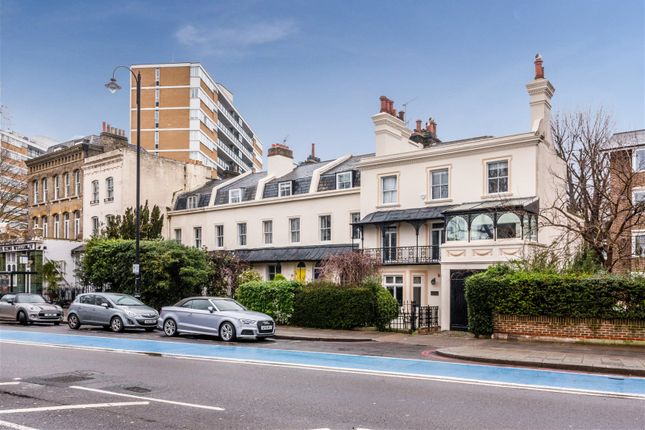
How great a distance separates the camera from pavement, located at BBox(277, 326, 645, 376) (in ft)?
45.0

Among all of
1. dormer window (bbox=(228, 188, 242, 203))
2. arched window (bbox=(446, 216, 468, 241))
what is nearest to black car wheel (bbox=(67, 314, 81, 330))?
arched window (bbox=(446, 216, 468, 241))

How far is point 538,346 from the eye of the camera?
57.8 feet

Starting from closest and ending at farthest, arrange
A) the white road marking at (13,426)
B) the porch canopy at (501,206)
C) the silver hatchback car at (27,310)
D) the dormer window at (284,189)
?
1. the white road marking at (13,426)
2. the porch canopy at (501,206)
3. the silver hatchback car at (27,310)
4. the dormer window at (284,189)

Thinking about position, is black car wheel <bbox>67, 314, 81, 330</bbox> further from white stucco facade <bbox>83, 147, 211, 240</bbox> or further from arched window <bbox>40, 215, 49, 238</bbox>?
arched window <bbox>40, 215, 49, 238</bbox>

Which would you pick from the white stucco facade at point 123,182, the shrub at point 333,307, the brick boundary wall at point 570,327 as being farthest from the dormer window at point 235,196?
the brick boundary wall at point 570,327

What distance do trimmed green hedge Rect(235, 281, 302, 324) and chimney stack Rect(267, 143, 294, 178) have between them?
51.6 ft

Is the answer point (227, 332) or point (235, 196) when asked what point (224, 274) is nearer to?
point (235, 196)

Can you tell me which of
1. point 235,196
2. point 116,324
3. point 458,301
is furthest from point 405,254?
point 235,196

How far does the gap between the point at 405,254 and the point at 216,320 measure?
44.2 ft

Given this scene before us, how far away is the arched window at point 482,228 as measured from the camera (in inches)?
1016

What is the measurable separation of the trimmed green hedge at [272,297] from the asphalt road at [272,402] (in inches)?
481

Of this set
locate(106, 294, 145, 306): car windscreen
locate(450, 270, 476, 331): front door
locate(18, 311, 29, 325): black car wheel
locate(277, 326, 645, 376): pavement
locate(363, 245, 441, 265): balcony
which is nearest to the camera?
locate(277, 326, 645, 376): pavement

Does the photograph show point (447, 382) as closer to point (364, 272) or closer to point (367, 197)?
point (364, 272)

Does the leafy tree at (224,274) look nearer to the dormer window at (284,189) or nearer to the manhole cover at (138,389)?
the dormer window at (284,189)
